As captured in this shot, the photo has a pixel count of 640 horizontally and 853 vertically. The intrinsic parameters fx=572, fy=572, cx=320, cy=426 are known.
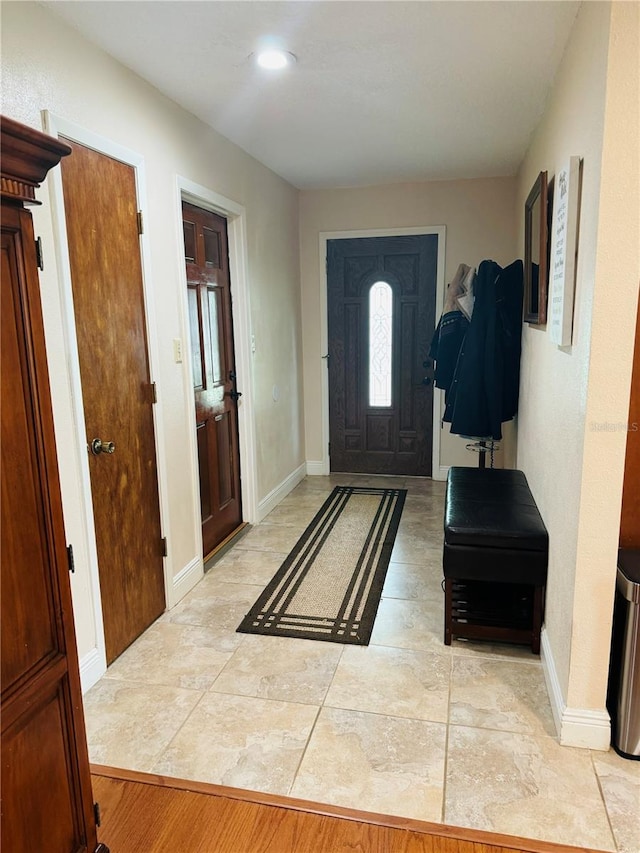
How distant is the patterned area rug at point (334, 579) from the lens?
2.70 metres

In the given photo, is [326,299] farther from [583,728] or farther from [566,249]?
[583,728]

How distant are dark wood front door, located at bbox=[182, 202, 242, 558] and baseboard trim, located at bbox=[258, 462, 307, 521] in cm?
28

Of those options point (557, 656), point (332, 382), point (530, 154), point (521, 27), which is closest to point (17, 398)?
point (557, 656)

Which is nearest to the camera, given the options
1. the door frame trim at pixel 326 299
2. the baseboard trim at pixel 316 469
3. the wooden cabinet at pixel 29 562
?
the wooden cabinet at pixel 29 562

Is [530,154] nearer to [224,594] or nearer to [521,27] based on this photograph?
[521,27]

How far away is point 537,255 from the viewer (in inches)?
114

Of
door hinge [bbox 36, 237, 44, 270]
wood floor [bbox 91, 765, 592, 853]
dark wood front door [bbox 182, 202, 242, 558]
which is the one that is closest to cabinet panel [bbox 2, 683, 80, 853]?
wood floor [bbox 91, 765, 592, 853]

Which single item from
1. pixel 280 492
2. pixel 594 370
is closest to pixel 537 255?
pixel 594 370

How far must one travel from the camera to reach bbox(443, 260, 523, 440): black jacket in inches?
138

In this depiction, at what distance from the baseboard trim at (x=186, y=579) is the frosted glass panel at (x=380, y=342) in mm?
2429

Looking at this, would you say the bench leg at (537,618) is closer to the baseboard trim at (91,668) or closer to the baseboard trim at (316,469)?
the baseboard trim at (91,668)

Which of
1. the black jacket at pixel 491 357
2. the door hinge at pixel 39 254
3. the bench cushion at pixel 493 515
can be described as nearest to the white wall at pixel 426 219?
the black jacket at pixel 491 357

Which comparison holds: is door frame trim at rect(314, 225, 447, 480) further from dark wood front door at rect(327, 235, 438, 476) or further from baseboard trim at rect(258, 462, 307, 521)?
baseboard trim at rect(258, 462, 307, 521)

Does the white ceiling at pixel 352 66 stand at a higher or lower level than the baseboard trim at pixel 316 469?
higher
